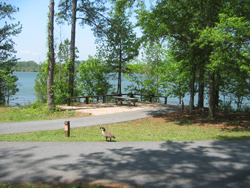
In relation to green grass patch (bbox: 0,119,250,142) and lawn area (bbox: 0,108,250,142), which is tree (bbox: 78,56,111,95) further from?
green grass patch (bbox: 0,119,250,142)

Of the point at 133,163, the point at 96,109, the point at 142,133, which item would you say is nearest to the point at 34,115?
the point at 96,109

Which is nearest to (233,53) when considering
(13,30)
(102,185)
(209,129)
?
(209,129)

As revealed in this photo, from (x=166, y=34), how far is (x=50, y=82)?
27.3 ft

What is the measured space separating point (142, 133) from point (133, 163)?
416 cm

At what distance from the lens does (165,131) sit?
390 inches

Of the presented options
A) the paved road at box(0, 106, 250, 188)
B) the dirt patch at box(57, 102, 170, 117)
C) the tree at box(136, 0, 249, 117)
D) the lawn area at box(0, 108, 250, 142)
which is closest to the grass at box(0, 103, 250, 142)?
the lawn area at box(0, 108, 250, 142)

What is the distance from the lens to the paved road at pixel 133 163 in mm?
4352

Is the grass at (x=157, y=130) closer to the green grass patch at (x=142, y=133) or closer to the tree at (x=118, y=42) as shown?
the green grass patch at (x=142, y=133)

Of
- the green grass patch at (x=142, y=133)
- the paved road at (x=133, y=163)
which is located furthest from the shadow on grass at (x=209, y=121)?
the paved road at (x=133, y=163)

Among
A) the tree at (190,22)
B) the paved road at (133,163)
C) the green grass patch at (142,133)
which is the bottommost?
the paved road at (133,163)

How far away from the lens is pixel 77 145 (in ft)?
22.9

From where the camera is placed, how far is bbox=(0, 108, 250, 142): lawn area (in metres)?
8.12

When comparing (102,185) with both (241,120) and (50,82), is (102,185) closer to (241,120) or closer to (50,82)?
(241,120)

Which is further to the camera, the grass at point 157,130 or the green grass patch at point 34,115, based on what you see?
the green grass patch at point 34,115
